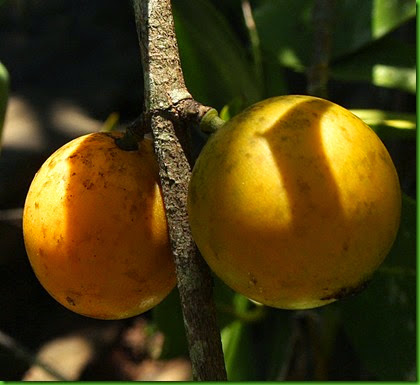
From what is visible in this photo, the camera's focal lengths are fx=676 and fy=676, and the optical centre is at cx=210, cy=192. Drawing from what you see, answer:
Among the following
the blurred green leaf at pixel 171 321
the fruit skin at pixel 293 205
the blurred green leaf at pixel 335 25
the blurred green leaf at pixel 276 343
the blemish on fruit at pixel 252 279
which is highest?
the fruit skin at pixel 293 205

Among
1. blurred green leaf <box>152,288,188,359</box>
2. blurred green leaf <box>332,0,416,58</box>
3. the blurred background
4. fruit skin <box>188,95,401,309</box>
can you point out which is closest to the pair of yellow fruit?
fruit skin <box>188,95,401,309</box>

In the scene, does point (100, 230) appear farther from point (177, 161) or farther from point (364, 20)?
point (364, 20)

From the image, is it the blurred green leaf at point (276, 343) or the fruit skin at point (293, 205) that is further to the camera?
the blurred green leaf at point (276, 343)

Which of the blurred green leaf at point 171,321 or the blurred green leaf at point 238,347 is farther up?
the blurred green leaf at point 171,321

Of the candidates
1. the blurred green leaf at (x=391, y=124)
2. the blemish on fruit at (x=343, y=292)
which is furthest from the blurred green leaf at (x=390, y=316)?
the blemish on fruit at (x=343, y=292)

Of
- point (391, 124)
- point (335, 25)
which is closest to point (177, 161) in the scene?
point (391, 124)

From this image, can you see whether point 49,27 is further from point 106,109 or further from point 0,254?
point 0,254

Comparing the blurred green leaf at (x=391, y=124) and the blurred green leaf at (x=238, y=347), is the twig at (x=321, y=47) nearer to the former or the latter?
the blurred green leaf at (x=391, y=124)

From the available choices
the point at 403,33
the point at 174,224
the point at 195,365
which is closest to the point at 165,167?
the point at 174,224
